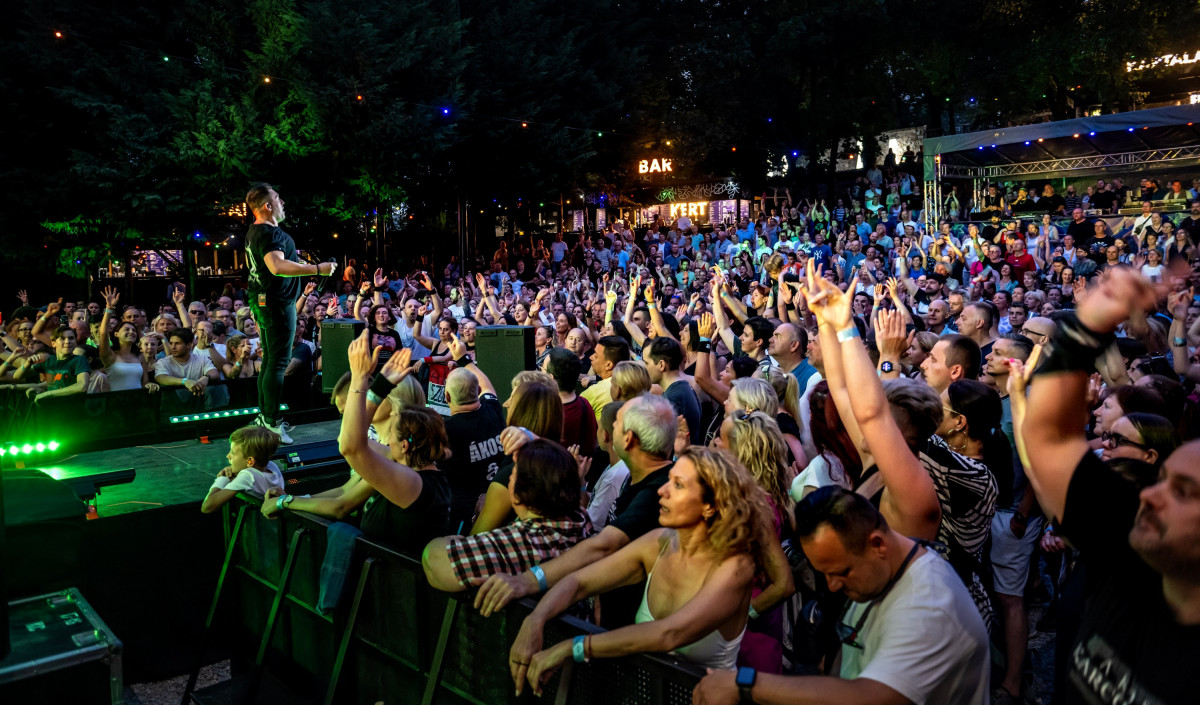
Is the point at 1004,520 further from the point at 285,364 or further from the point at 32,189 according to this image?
the point at 32,189

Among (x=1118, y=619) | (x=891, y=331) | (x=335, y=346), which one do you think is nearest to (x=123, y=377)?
(x=335, y=346)

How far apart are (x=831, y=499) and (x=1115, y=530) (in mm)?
680

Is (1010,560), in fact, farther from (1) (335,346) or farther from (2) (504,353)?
(1) (335,346)

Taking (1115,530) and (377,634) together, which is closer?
(1115,530)

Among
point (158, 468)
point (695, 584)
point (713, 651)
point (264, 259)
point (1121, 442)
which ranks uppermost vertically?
point (264, 259)

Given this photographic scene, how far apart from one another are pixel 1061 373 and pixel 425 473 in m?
2.74

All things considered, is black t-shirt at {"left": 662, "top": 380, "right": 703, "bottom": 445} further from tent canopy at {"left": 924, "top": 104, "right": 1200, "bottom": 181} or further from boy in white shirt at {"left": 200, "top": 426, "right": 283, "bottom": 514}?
tent canopy at {"left": 924, "top": 104, "right": 1200, "bottom": 181}

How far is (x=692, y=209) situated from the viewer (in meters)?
30.9

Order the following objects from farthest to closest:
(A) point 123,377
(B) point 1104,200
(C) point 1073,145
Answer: (C) point 1073,145 → (B) point 1104,200 → (A) point 123,377

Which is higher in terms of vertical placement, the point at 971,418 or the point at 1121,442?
the point at 971,418

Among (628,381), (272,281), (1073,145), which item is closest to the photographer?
(628,381)

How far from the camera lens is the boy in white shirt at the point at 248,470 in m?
5.12

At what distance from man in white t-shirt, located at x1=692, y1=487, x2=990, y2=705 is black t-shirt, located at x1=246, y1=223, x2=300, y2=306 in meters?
5.16

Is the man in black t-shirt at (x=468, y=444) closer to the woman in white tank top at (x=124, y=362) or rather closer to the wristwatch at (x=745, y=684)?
the wristwatch at (x=745, y=684)
